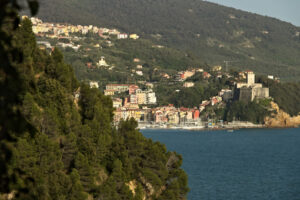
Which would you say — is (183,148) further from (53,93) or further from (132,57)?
(132,57)

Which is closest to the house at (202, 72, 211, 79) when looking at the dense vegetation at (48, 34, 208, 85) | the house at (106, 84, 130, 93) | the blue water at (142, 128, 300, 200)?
the dense vegetation at (48, 34, 208, 85)

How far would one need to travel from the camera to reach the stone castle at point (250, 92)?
370 ft

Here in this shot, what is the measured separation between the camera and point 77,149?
17.7 metres

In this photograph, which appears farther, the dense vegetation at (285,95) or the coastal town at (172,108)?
the dense vegetation at (285,95)

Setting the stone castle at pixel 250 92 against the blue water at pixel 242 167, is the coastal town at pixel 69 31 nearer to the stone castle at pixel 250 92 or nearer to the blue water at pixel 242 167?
the stone castle at pixel 250 92

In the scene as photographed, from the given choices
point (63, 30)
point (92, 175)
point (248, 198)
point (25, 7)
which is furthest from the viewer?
point (63, 30)

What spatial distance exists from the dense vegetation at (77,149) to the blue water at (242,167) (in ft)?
34.3

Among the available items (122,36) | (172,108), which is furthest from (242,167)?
(122,36)

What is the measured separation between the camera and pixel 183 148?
2594 inches

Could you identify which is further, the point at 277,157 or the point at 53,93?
the point at 277,157

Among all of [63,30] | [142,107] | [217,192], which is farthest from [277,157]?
[63,30]

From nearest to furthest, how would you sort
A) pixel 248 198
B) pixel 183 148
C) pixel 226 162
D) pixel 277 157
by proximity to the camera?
pixel 248 198 < pixel 226 162 < pixel 277 157 < pixel 183 148

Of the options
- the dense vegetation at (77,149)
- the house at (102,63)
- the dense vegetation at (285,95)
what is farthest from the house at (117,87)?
the dense vegetation at (77,149)

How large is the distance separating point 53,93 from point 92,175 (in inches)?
97.3
